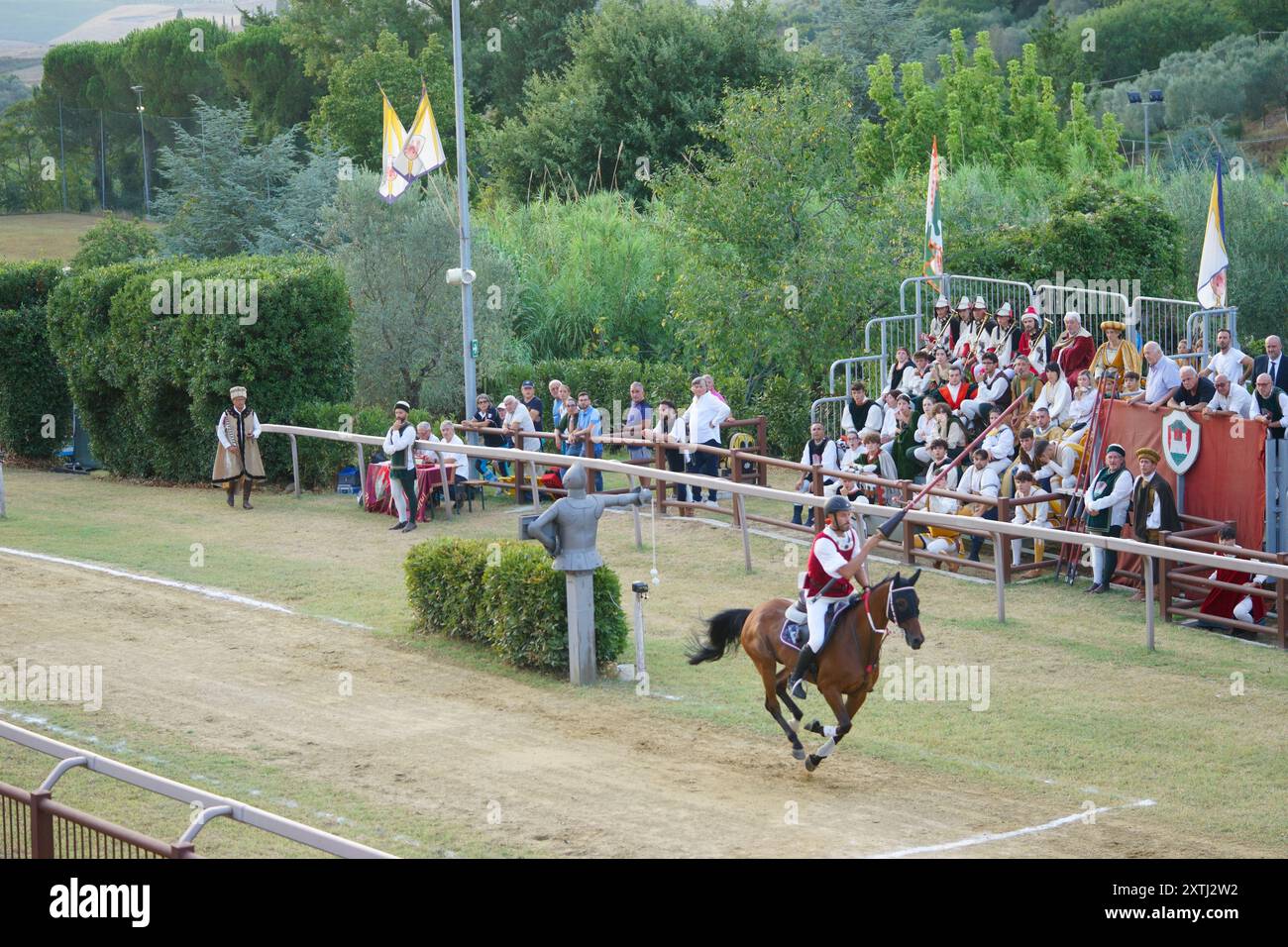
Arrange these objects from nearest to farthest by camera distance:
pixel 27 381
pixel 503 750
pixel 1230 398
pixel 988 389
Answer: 1. pixel 503 750
2. pixel 1230 398
3. pixel 988 389
4. pixel 27 381

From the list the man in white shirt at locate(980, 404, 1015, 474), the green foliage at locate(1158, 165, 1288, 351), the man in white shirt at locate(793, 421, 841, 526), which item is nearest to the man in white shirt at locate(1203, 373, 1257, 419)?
the man in white shirt at locate(980, 404, 1015, 474)

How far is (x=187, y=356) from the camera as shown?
957 inches

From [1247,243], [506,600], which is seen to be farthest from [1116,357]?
[1247,243]

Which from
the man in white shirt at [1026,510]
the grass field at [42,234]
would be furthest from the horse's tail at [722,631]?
the grass field at [42,234]

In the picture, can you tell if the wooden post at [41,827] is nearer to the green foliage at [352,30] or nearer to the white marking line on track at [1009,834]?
the white marking line on track at [1009,834]

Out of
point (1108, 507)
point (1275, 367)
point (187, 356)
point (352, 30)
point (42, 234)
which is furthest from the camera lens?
point (352, 30)

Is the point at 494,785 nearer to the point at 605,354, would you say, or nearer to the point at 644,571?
the point at 644,571

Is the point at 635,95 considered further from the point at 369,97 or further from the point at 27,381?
the point at 27,381

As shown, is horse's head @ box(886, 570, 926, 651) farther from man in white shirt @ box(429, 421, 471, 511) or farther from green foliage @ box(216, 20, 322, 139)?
green foliage @ box(216, 20, 322, 139)

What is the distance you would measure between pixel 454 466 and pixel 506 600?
6.93m
